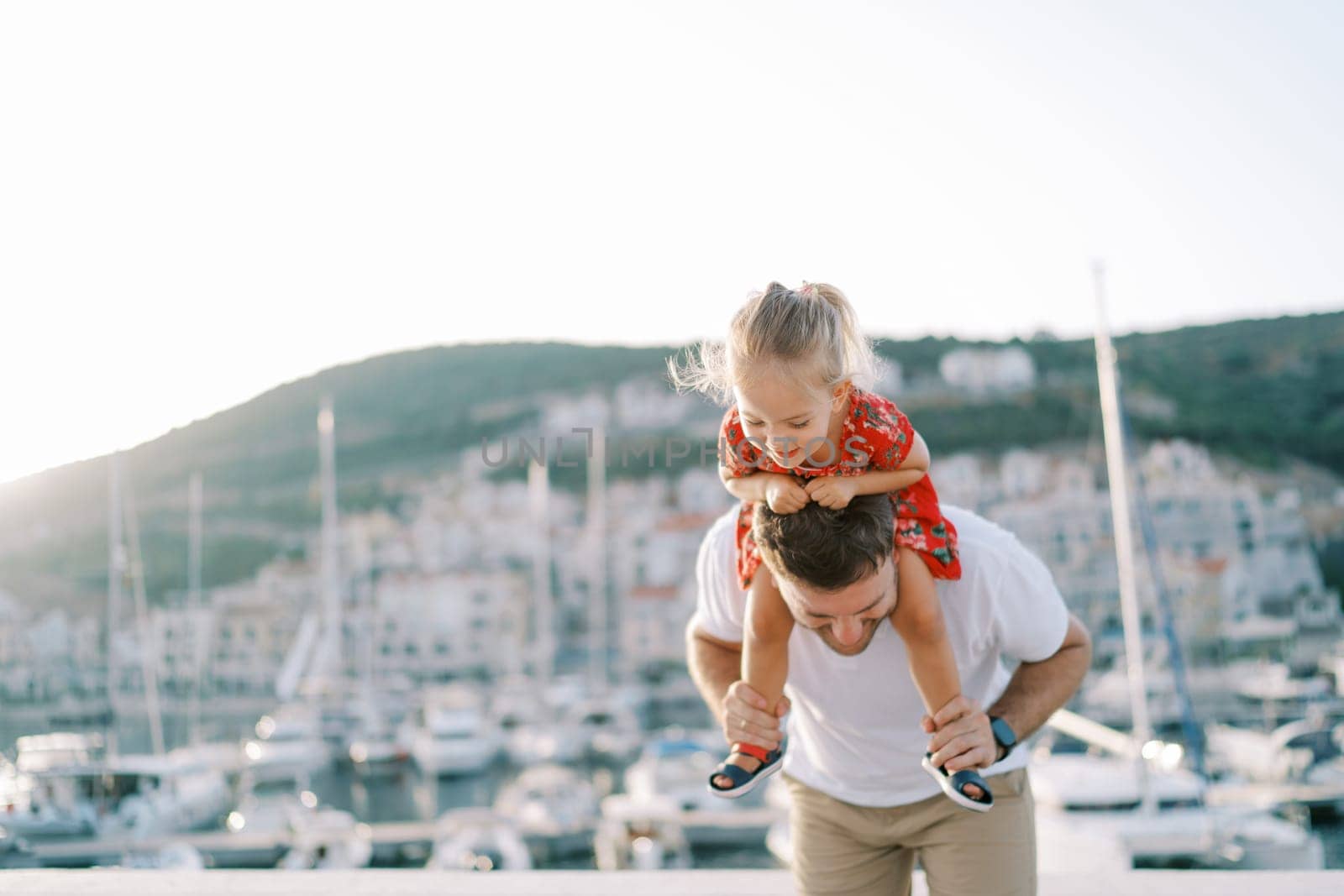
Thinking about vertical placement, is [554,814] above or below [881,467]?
below

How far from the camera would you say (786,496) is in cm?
148

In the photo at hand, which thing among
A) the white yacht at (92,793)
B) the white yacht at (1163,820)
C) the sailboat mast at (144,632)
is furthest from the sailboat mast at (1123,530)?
the sailboat mast at (144,632)

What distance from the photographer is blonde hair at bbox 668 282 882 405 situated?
1437mm

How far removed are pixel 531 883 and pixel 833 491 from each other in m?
1.34

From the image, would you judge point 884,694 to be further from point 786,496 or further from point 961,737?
point 786,496

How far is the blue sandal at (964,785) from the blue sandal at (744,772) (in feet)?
0.83

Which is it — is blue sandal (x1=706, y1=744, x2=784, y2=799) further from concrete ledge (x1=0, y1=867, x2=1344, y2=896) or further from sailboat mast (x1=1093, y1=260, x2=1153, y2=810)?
sailboat mast (x1=1093, y1=260, x2=1153, y2=810)

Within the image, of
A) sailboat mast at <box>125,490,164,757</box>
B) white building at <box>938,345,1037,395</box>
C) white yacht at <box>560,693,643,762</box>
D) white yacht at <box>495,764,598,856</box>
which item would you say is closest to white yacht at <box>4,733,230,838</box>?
sailboat mast at <box>125,490,164,757</box>

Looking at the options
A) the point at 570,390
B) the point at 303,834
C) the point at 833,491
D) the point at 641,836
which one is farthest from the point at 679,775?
the point at 570,390

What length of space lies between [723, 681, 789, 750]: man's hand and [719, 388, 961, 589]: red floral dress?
157 mm

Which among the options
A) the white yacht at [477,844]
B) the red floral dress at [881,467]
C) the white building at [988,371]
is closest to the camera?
the red floral dress at [881,467]

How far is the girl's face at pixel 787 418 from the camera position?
146 centimetres

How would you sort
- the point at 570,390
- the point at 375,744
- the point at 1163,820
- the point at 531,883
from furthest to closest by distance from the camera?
1. the point at 570,390
2. the point at 375,744
3. the point at 1163,820
4. the point at 531,883

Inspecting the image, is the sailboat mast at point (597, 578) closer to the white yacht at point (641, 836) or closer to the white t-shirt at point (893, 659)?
the white yacht at point (641, 836)
